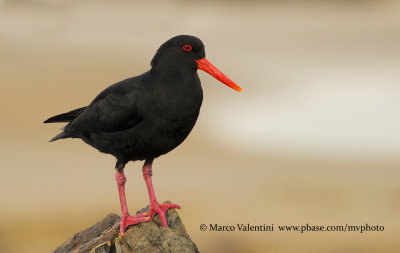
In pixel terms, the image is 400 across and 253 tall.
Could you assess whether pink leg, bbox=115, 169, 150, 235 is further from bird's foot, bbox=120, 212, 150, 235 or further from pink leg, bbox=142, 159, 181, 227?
pink leg, bbox=142, 159, 181, 227

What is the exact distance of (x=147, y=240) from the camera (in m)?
9.11

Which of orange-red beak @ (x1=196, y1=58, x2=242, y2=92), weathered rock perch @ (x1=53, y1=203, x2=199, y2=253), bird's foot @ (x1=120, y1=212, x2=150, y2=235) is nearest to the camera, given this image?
orange-red beak @ (x1=196, y1=58, x2=242, y2=92)

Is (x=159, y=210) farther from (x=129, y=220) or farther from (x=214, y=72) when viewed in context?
(x=214, y=72)

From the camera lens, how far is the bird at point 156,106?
336 inches

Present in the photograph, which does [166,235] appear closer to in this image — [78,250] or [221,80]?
[78,250]

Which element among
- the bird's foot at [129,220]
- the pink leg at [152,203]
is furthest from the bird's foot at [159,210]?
the bird's foot at [129,220]

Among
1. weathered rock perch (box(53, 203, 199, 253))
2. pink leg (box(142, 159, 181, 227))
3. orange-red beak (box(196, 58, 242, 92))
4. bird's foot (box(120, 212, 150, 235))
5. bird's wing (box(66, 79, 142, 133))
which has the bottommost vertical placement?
weathered rock perch (box(53, 203, 199, 253))

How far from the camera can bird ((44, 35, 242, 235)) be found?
853 cm

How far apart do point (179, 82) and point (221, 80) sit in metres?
0.74

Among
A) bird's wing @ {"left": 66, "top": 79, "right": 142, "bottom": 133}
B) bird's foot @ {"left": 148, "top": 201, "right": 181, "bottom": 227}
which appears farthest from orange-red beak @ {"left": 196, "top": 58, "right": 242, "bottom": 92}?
bird's foot @ {"left": 148, "top": 201, "right": 181, "bottom": 227}

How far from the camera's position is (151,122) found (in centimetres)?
854

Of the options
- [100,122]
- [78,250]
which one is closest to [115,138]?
[100,122]

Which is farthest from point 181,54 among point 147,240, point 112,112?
point 147,240

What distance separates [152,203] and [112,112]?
1.62 meters
